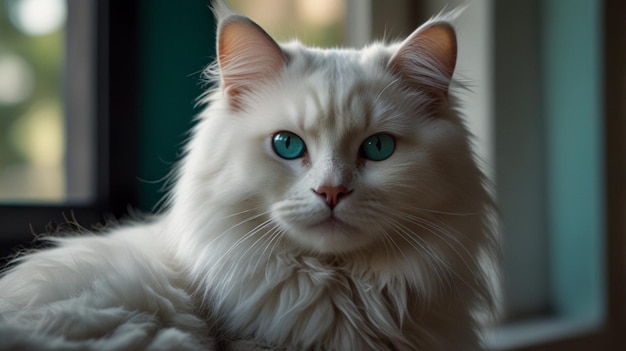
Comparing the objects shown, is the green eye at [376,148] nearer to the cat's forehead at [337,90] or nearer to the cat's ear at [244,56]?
the cat's forehead at [337,90]

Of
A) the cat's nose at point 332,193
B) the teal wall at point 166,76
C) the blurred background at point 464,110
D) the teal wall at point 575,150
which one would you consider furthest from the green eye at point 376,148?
the teal wall at point 575,150

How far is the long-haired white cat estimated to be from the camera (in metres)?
1.01

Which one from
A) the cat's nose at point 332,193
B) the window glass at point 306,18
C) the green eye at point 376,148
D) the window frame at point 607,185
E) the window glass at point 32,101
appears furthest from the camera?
the window frame at point 607,185

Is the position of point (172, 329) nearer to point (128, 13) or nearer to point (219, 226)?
point (219, 226)

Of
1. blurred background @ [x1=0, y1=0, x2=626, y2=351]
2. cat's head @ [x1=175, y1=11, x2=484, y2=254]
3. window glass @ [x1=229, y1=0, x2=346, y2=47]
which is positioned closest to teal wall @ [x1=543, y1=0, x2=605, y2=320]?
blurred background @ [x1=0, y1=0, x2=626, y2=351]

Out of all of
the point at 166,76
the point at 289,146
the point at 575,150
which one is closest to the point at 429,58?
the point at 289,146

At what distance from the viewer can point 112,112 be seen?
1716 mm

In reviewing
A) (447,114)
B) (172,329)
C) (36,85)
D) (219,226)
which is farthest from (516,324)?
(36,85)

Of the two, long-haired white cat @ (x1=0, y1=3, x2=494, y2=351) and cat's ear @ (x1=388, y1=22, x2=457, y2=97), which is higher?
cat's ear @ (x1=388, y1=22, x2=457, y2=97)

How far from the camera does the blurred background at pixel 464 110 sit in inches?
67.7

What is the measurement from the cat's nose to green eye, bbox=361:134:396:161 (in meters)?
0.11

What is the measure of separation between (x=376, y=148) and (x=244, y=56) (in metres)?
0.33

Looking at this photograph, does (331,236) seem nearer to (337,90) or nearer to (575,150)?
(337,90)

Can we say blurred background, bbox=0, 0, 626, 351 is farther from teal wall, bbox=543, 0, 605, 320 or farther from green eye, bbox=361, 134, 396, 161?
green eye, bbox=361, 134, 396, 161
